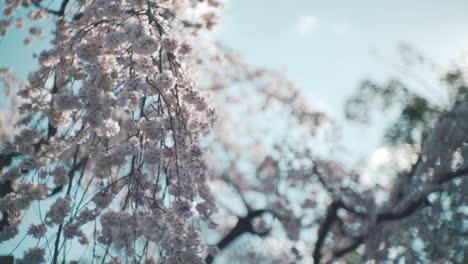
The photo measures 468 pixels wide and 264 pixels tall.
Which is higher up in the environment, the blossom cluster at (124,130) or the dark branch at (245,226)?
the dark branch at (245,226)

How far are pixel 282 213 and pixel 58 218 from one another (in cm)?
640

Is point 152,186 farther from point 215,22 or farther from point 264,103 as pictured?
point 264,103

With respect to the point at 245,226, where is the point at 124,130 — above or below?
below

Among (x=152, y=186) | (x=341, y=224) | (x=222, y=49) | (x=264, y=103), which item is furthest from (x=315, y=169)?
(x=152, y=186)

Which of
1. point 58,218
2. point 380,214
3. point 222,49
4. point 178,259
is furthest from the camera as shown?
point 222,49

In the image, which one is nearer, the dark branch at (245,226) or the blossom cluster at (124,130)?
Answer: the blossom cluster at (124,130)

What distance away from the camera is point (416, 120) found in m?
8.98

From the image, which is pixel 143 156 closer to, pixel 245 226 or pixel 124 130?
pixel 124 130

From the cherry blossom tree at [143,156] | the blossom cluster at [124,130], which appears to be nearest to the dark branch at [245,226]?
the cherry blossom tree at [143,156]

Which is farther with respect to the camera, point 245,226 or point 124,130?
point 245,226

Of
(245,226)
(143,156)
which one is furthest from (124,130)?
(245,226)

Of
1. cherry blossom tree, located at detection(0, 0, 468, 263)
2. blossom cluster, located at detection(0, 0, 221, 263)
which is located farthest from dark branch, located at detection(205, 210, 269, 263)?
blossom cluster, located at detection(0, 0, 221, 263)

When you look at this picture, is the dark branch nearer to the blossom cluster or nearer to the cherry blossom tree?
the cherry blossom tree

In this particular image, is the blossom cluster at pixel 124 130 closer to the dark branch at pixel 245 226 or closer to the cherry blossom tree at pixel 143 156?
the cherry blossom tree at pixel 143 156
